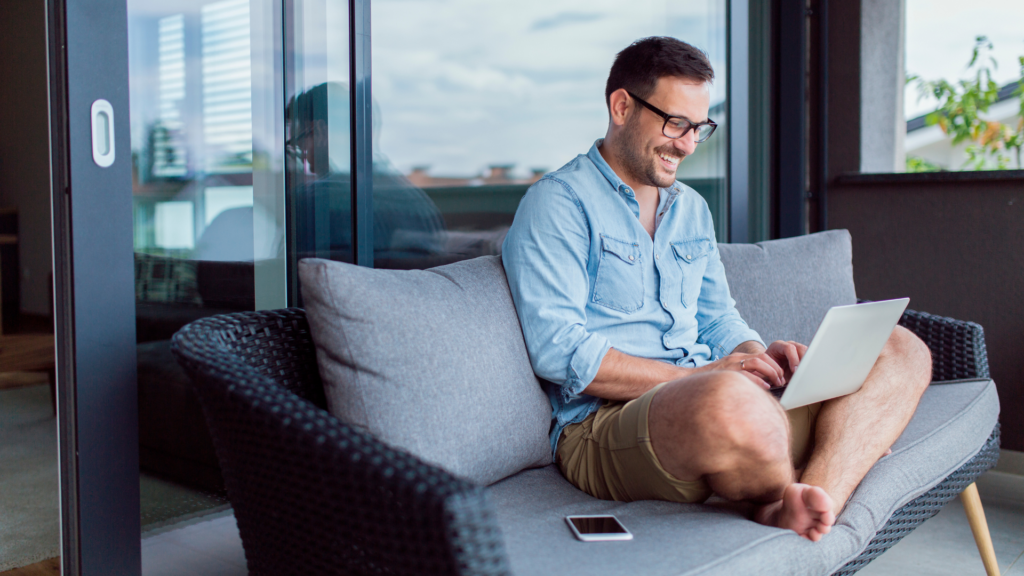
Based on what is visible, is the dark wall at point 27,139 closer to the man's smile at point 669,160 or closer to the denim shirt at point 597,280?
the denim shirt at point 597,280

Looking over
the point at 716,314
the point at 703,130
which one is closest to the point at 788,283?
the point at 716,314

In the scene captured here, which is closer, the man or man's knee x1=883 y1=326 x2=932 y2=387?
the man

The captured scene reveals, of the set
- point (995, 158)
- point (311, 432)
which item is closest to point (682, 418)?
point (311, 432)

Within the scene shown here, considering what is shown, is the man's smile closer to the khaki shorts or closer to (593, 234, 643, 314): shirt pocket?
(593, 234, 643, 314): shirt pocket

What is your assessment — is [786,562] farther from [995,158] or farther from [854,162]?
[995,158]

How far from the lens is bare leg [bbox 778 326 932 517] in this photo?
1.34 meters

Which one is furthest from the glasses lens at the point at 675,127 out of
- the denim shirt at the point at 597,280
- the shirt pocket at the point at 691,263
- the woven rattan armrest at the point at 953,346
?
the woven rattan armrest at the point at 953,346

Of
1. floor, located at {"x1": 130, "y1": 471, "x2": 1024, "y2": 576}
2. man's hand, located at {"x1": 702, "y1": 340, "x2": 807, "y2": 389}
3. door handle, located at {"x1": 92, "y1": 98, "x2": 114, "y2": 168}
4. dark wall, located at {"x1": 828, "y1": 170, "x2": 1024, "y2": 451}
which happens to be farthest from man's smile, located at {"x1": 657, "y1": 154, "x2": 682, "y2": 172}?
dark wall, located at {"x1": 828, "y1": 170, "x2": 1024, "y2": 451}

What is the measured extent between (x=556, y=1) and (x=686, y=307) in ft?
4.18

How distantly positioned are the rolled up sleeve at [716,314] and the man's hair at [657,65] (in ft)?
1.52

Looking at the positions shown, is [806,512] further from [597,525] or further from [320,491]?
[320,491]

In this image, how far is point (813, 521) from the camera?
3.87 feet

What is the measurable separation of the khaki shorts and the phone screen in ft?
0.48

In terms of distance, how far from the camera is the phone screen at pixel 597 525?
1.14 metres
